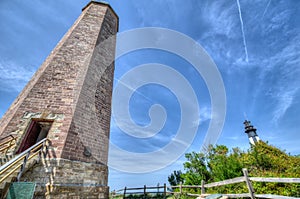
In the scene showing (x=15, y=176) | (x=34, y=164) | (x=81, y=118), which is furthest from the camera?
(x=81, y=118)

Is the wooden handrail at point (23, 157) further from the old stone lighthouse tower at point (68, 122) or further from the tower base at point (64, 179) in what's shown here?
the tower base at point (64, 179)

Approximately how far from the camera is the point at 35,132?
5422 mm

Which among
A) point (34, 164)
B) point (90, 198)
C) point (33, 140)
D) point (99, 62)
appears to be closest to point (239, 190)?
point (90, 198)

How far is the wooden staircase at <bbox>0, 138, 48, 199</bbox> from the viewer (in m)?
3.31

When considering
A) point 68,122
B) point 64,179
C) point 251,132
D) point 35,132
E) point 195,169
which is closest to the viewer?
point 64,179

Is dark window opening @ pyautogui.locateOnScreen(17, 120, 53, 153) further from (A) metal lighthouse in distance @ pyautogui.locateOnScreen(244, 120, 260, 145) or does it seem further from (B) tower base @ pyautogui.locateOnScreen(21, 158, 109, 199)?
(A) metal lighthouse in distance @ pyautogui.locateOnScreen(244, 120, 260, 145)

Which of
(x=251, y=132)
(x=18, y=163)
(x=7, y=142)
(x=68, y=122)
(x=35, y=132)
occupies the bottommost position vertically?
(x=18, y=163)

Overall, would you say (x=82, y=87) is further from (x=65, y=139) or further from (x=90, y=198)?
(x=90, y=198)

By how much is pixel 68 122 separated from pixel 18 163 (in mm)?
1684

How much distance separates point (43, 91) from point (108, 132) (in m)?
3.01

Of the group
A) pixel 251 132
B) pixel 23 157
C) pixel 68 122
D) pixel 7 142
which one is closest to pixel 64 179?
pixel 23 157

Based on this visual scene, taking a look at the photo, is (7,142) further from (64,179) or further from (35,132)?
(64,179)

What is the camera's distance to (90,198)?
4840 millimetres

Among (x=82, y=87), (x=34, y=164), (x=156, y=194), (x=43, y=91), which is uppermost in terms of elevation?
(x=82, y=87)
